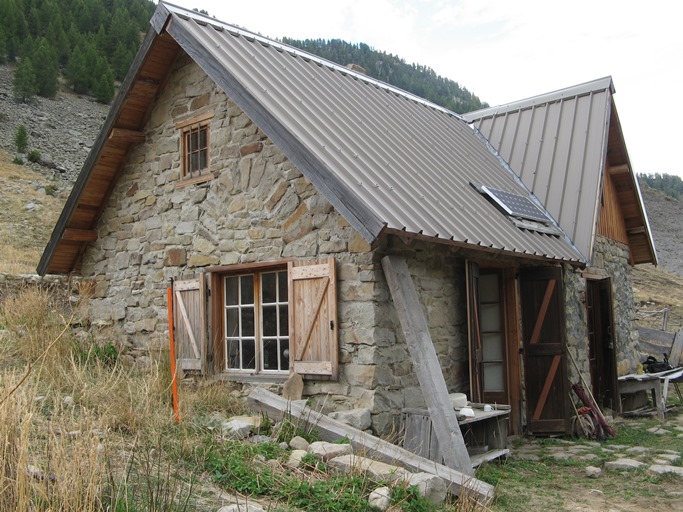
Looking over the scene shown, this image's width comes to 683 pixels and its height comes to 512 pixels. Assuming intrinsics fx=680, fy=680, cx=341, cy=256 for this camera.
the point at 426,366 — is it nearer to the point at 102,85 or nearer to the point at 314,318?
the point at 314,318

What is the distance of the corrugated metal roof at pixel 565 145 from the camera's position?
10297 millimetres

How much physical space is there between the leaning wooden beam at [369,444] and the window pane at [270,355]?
919 millimetres

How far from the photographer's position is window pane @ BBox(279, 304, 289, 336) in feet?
25.5

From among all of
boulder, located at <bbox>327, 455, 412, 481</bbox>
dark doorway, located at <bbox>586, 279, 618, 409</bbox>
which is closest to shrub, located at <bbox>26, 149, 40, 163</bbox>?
dark doorway, located at <bbox>586, 279, 618, 409</bbox>

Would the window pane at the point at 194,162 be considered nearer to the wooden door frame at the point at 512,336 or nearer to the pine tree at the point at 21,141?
the wooden door frame at the point at 512,336

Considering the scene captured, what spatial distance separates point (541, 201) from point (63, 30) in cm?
5244

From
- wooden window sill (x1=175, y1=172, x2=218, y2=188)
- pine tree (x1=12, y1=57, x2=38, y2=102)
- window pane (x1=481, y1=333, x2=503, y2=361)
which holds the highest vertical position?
pine tree (x1=12, y1=57, x2=38, y2=102)

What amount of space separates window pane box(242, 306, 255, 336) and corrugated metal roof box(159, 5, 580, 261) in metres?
2.16

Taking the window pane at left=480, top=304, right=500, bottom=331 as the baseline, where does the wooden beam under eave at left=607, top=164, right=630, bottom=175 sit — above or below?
above

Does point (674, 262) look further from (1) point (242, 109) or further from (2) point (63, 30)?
(2) point (63, 30)

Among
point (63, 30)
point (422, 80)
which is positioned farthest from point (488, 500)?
point (422, 80)

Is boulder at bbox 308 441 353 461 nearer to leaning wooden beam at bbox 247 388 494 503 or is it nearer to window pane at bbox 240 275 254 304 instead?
leaning wooden beam at bbox 247 388 494 503

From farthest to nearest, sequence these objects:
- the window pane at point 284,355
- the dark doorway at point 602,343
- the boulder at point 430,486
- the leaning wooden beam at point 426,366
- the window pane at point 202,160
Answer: the dark doorway at point 602,343 < the window pane at point 202,160 < the window pane at point 284,355 < the leaning wooden beam at point 426,366 < the boulder at point 430,486

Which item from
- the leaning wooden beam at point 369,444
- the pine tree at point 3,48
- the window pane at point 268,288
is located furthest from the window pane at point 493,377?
the pine tree at point 3,48
